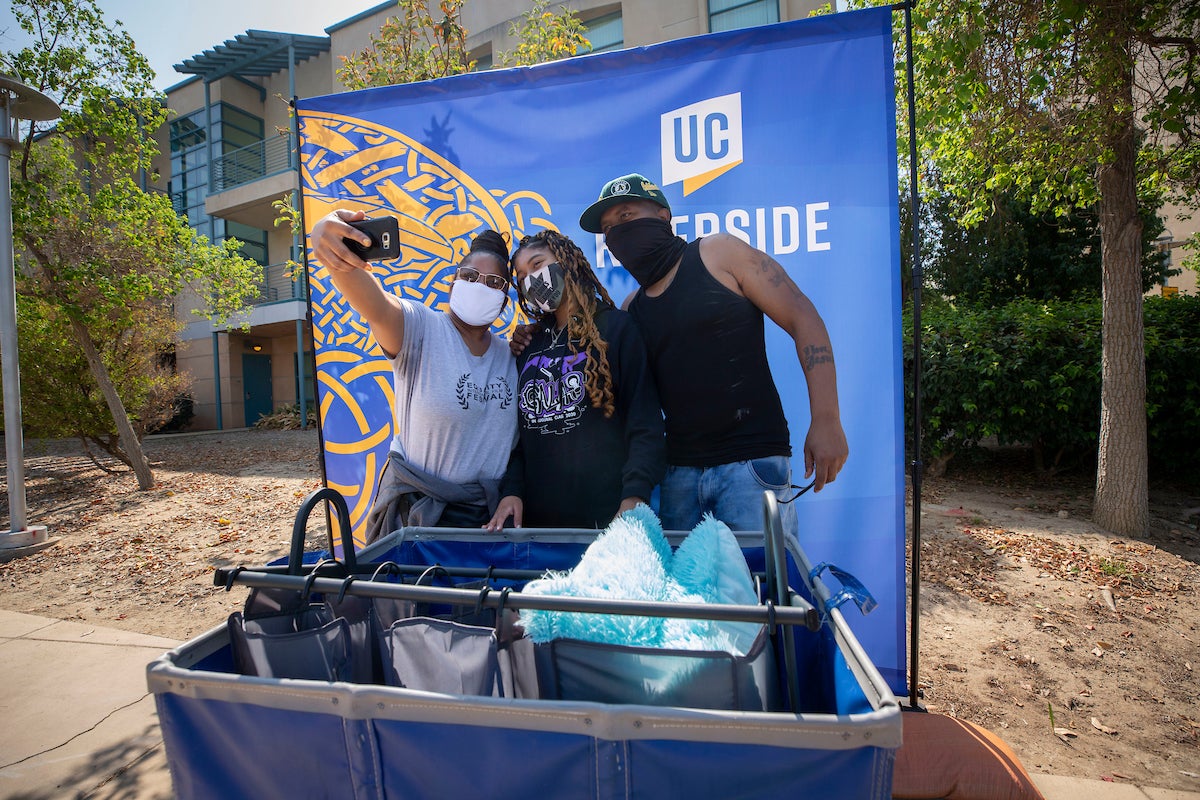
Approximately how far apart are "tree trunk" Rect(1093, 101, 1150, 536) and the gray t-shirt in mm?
5168

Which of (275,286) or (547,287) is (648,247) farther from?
(275,286)

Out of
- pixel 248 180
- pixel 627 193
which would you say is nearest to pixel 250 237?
pixel 248 180

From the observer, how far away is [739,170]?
2678 millimetres

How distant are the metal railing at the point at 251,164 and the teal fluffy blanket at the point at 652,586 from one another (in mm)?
18771

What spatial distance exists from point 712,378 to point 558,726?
1.57 metres

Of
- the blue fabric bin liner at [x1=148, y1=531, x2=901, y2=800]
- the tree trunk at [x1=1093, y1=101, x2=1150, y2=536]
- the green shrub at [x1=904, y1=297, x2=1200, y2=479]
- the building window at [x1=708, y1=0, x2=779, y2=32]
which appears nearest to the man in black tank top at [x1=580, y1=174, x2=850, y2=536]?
the blue fabric bin liner at [x1=148, y1=531, x2=901, y2=800]

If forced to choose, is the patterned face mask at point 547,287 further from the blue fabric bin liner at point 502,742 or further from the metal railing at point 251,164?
the metal railing at point 251,164

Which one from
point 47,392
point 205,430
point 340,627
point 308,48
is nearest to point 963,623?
point 340,627

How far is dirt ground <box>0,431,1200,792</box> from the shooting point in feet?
9.01

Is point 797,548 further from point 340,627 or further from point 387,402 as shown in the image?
point 387,402

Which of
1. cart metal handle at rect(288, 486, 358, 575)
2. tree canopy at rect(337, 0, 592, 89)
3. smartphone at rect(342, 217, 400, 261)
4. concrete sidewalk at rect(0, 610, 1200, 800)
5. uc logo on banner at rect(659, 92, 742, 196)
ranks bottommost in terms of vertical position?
concrete sidewalk at rect(0, 610, 1200, 800)

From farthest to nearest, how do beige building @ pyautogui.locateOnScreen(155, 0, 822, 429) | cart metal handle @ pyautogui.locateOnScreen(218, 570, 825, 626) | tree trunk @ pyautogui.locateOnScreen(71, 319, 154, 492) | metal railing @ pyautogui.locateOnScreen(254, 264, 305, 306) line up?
metal railing @ pyautogui.locateOnScreen(254, 264, 305, 306), beige building @ pyautogui.locateOnScreen(155, 0, 822, 429), tree trunk @ pyautogui.locateOnScreen(71, 319, 154, 492), cart metal handle @ pyautogui.locateOnScreen(218, 570, 825, 626)

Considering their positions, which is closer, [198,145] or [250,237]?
[250,237]

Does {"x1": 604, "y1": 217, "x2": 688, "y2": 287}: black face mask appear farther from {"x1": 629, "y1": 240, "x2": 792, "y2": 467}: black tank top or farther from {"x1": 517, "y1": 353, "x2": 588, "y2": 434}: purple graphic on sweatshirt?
{"x1": 517, "y1": 353, "x2": 588, "y2": 434}: purple graphic on sweatshirt
